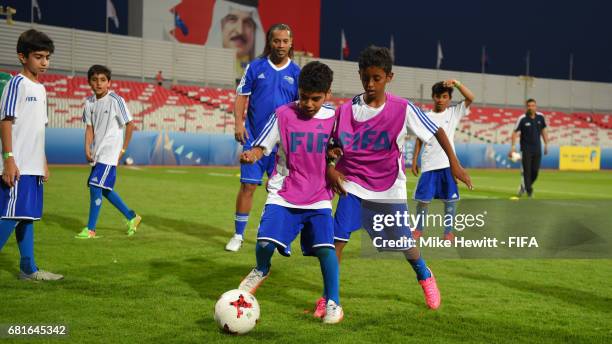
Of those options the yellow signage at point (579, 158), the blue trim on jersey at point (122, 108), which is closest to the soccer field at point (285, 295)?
the blue trim on jersey at point (122, 108)

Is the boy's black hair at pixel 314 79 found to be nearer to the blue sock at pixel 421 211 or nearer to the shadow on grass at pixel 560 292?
the shadow on grass at pixel 560 292

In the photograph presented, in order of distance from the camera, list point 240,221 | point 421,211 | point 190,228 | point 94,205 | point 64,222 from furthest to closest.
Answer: point 64,222
point 190,228
point 421,211
point 94,205
point 240,221

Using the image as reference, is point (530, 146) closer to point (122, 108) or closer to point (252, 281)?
point (122, 108)

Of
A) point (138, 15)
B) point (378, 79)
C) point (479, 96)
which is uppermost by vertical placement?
point (138, 15)

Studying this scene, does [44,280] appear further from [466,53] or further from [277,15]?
[466,53]

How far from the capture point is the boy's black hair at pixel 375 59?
170 inches

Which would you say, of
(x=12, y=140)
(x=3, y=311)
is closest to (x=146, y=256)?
(x=12, y=140)

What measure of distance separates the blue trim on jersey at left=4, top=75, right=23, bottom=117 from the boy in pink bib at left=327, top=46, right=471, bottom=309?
251 centimetres

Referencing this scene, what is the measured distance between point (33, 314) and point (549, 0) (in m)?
87.7

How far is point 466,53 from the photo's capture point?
8662 cm

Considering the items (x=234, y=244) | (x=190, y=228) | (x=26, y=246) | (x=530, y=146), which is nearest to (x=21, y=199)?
(x=26, y=246)

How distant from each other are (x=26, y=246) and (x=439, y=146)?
4.68 metres

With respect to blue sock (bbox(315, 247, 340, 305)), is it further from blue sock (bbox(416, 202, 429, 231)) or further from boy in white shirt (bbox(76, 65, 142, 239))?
boy in white shirt (bbox(76, 65, 142, 239))

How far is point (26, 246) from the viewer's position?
206 inches
